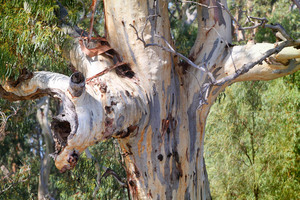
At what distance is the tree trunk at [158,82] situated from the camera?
8.48ft

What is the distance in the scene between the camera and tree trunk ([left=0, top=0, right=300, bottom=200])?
2586 millimetres

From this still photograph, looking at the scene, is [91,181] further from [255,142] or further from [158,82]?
[158,82]

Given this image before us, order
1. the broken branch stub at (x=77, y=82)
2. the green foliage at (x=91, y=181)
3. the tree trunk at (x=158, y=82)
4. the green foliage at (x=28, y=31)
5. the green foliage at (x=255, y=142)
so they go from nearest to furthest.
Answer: the broken branch stub at (x=77, y=82), the tree trunk at (x=158, y=82), the green foliage at (x=28, y=31), the green foliage at (x=91, y=181), the green foliage at (x=255, y=142)

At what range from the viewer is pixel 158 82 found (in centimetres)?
275

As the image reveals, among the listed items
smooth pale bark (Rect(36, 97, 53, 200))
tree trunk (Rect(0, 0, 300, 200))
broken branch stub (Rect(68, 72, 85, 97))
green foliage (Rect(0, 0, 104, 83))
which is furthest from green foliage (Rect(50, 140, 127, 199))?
broken branch stub (Rect(68, 72, 85, 97))

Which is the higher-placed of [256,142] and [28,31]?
[28,31]

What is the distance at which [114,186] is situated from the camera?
19.1 ft

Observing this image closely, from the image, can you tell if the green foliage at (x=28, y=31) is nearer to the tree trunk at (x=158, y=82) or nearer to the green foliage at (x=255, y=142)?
the tree trunk at (x=158, y=82)

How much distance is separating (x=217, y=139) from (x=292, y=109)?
1109mm

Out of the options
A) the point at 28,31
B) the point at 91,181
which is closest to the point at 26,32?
the point at 28,31

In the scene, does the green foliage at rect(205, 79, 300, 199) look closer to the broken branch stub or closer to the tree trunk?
the tree trunk

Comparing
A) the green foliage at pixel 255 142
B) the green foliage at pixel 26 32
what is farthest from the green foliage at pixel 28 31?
the green foliage at pixel 255 142

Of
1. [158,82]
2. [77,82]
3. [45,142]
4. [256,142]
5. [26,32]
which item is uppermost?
[26,32]

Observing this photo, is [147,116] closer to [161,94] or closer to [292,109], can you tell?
[161,94]
